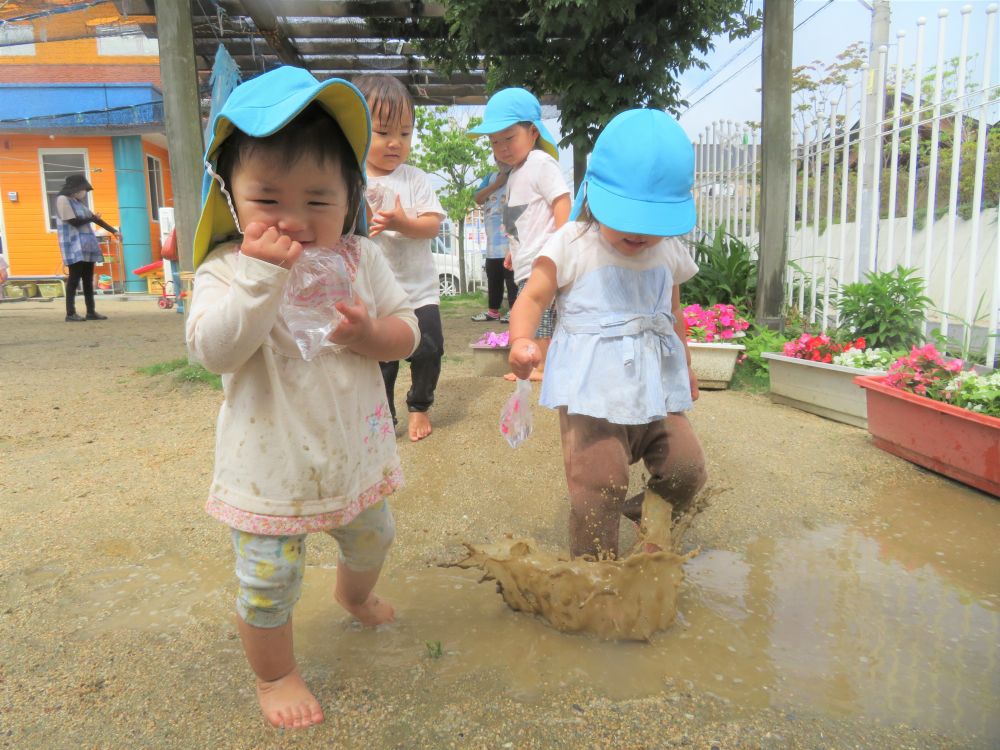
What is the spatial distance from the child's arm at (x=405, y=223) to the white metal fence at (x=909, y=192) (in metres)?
3.10

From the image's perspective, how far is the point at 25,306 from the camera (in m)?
13.3

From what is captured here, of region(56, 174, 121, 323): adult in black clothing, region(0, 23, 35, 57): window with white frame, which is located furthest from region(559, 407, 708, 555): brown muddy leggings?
region(0, 23, 35, 57): window with white frame

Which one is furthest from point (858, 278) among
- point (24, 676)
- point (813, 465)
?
point (24, 676)

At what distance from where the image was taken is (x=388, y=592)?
7.78ft

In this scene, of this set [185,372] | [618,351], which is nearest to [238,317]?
[618,351]

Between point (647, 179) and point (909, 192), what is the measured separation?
11.9ft

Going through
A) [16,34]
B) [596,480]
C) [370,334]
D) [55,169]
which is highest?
[16,34]

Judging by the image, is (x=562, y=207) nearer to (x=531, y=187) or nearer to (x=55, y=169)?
(x=531, y=187)

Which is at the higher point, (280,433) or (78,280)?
(78,280)

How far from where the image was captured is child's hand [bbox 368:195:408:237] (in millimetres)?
3176

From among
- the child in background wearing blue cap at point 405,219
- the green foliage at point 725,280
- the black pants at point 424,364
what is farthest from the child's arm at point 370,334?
the green foliage at point 725,280

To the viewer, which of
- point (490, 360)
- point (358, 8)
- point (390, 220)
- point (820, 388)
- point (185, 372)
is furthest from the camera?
point (358, 8)

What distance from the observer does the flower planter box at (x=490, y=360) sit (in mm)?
5203

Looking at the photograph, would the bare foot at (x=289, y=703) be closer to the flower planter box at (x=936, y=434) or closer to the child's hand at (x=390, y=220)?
the child's hand at (x=390, y=220)
